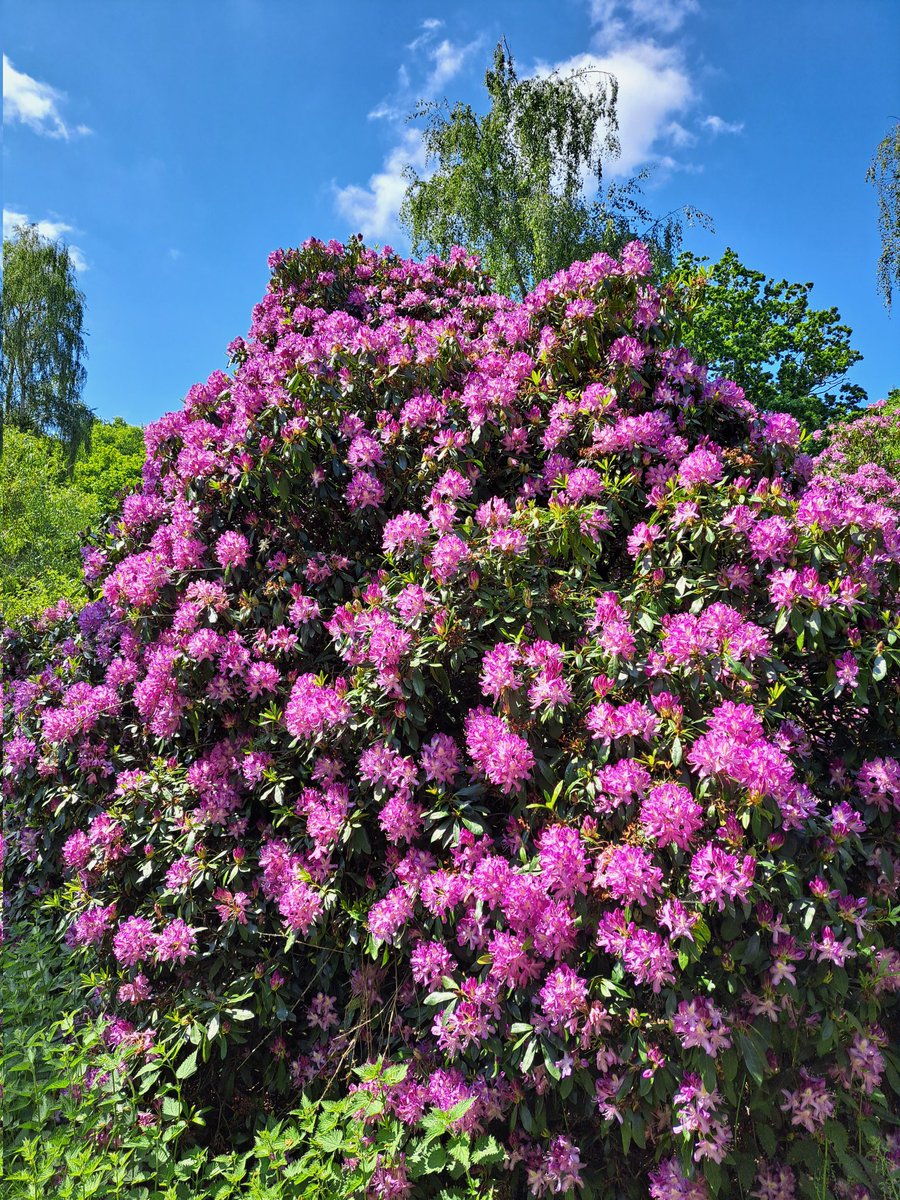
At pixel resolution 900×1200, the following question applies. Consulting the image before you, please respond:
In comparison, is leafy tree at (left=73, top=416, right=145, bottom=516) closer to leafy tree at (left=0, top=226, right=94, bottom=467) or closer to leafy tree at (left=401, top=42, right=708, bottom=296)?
leafy tree at (left=0, top=226, right=94, bottom=467)

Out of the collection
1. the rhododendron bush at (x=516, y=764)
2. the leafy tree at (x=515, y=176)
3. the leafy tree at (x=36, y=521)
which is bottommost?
the rhododendron bush at (x=516, y=764)

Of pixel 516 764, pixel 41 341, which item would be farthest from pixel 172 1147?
pixel 41 341

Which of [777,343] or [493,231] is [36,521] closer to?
[493,231]

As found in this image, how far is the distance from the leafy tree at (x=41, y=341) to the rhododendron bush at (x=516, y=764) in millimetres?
19788

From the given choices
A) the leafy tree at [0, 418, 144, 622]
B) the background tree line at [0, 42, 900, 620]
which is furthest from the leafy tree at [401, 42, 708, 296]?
the leafy tree at [0, 418, 144, 622]

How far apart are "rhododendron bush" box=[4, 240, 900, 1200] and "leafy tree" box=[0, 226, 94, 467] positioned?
64.9 ft

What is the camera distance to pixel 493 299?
14.0 ft

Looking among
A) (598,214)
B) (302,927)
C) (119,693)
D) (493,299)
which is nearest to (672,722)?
(302,927)

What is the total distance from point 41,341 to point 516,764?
22639 millimetres

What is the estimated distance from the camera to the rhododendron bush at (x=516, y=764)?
6.24 feet

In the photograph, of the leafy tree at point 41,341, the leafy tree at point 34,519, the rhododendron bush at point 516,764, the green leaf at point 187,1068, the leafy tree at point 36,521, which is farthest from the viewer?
the leafy tree at point 41,341

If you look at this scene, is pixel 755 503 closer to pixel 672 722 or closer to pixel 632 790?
pixel 672 722

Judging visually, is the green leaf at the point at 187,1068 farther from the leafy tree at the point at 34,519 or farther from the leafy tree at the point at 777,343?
the leafy tree at the point at 777,343

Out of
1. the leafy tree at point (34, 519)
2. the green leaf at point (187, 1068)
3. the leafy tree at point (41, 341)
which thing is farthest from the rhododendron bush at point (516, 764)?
the leafy tree at point (41, 341)
